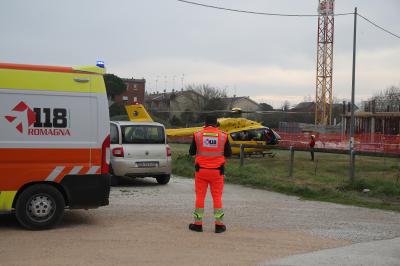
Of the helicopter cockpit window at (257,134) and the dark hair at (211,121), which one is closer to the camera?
the dark hair at (211,121)

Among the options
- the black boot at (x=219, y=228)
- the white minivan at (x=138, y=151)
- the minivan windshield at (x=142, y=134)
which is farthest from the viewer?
the minivan windshield at (x=142, y=134)

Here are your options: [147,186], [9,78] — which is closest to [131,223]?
[9,78]

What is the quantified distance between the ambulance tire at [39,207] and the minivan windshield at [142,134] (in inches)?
243

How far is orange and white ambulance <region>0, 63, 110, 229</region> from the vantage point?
7727 millimetres

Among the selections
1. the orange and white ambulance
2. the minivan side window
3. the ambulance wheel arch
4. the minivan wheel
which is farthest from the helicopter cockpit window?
the ambulance wheel arch

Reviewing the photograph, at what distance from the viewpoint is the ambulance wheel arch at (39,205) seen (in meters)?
7.79

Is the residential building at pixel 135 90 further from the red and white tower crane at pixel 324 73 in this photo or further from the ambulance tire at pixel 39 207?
the ambulance tire at pixel 39 207

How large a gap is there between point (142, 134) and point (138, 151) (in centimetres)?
52

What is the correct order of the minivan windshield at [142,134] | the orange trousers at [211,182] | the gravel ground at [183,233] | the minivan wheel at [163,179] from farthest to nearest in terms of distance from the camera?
the minivan wheel at [163,179]
the minivan windshield at [142,134]
the orange trousers at [211,182]
the gravel ground at [183,233]

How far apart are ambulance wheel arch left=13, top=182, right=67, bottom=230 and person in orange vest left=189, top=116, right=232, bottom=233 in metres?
2.04

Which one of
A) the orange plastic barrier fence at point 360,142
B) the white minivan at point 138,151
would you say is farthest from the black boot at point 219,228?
the orange plastic barrier fence at point 360,142

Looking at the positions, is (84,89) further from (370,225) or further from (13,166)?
(370,225)

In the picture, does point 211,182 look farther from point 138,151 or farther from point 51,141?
point 138,151

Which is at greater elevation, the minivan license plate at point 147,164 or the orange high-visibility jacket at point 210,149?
the orange high-visibility jacket at point 210,149
